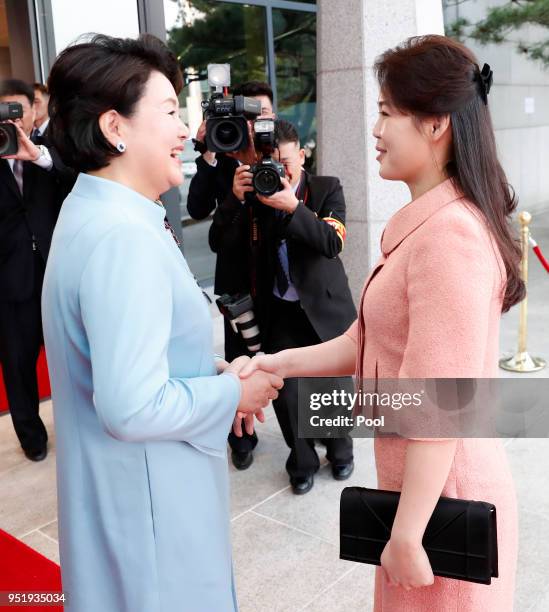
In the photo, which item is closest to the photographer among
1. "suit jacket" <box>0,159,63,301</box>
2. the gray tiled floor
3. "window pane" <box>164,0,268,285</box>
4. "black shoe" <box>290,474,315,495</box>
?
the gray tiled floor

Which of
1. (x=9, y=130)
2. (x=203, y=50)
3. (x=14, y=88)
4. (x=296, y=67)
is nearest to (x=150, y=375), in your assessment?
(x=9, y=130)

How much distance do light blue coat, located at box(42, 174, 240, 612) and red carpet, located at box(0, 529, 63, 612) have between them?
98 cm

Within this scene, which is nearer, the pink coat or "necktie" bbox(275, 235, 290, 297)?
the pink coat

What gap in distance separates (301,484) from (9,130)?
209cm

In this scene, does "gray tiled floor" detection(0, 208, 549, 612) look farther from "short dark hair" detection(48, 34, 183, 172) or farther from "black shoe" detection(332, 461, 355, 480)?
"short dark hair" detection(48, 34, 183, 172)

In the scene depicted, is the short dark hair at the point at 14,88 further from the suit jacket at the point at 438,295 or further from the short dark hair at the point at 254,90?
the suit jacket at the point at 438,295

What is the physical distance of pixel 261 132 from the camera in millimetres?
2998

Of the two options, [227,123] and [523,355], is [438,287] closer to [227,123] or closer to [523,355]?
[227,123]

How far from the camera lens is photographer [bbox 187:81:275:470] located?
3404 millimetres

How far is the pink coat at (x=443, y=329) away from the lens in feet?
4.08

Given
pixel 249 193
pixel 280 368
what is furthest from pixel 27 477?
pixel 280 368

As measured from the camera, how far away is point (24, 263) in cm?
379

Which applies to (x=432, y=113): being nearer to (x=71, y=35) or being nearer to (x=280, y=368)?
(x=280, y=368)

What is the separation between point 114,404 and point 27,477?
2.71 metres
